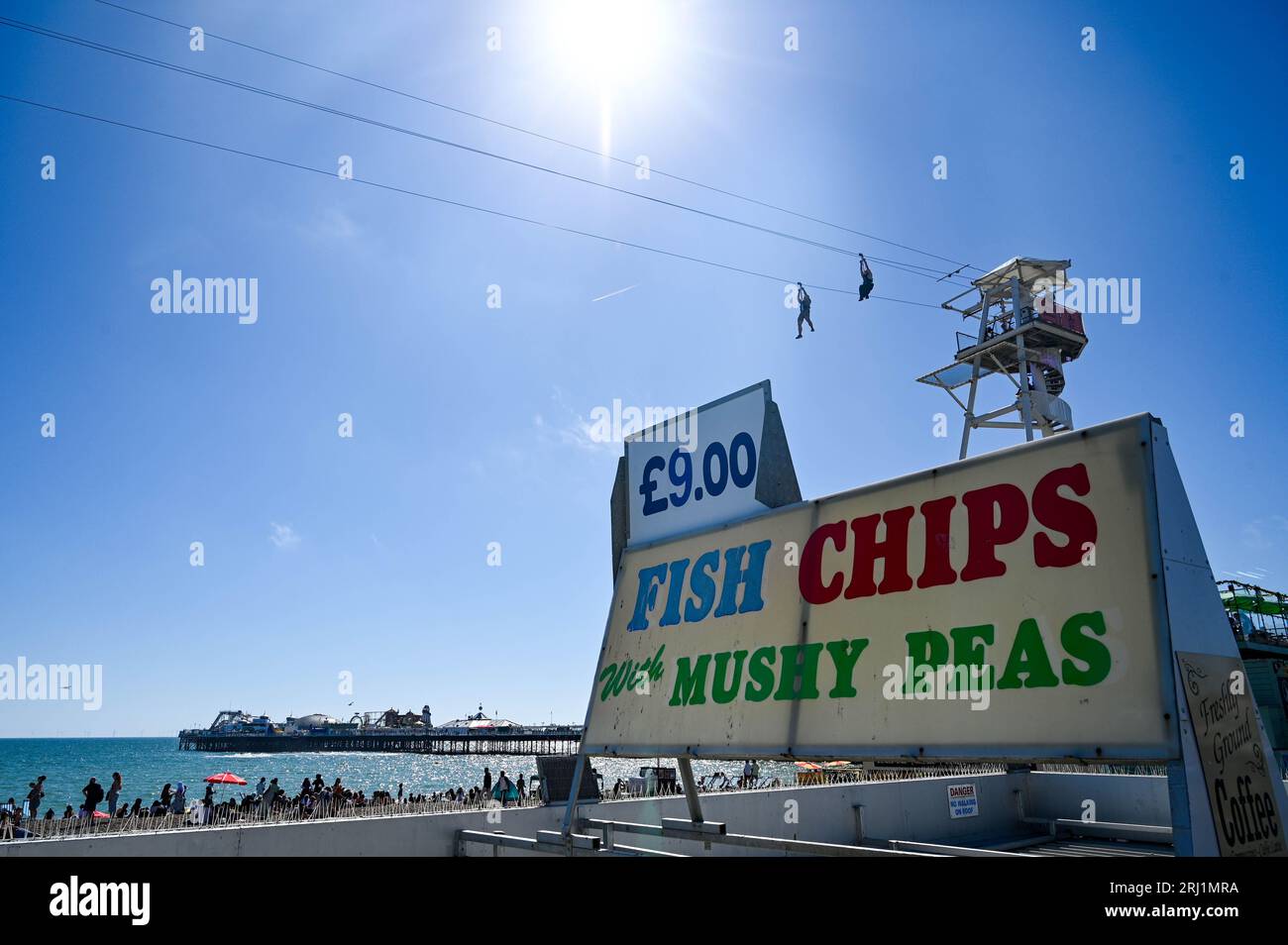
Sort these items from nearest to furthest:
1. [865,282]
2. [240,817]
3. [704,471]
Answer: [704,471] < [240,817] < [865,282]

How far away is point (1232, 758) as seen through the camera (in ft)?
14.9

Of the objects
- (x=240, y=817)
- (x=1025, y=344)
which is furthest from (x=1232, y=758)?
(x=1025, y=344)

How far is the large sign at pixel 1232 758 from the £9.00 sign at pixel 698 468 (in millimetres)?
4002

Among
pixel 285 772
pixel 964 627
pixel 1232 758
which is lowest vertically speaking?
pixel 285 772

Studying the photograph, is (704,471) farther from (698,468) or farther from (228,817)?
(228,817)

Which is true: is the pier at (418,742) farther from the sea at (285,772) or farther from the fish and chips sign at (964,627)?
the fish and chips sign at (964,627)

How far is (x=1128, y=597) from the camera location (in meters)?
4.84

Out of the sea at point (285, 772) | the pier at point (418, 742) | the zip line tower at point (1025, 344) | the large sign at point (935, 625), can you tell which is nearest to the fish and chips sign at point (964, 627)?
the large sign at point (935, 625)

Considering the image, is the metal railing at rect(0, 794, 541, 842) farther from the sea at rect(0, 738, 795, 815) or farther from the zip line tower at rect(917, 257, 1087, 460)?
the sea at rect(0, 738, 795, 815)

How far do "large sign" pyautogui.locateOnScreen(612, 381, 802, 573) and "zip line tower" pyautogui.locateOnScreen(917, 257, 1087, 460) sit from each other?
25.0 metres

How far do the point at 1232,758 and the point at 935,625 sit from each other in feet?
6.02

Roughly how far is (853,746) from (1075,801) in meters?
19.8
